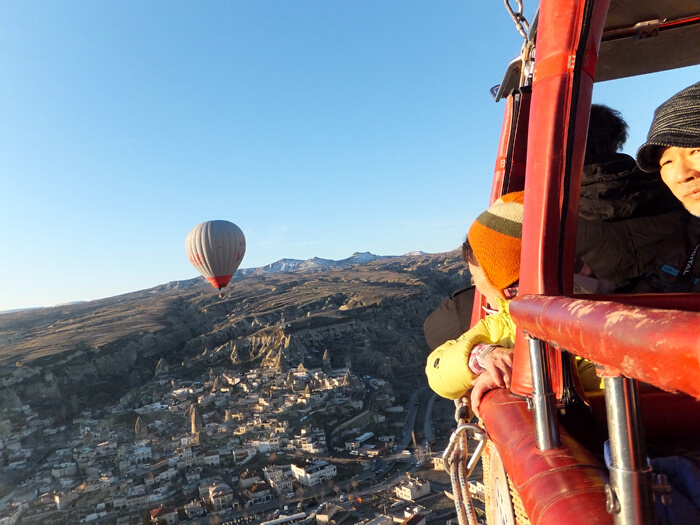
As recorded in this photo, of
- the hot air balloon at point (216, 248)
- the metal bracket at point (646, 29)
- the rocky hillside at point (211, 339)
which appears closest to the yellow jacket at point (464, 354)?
the metal bracket at point (646, 29)

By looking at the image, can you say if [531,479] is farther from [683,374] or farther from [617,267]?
[617,267]

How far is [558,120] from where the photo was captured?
1.81ft

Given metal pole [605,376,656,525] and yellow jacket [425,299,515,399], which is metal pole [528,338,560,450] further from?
yellow jacket [425,299,515,399]

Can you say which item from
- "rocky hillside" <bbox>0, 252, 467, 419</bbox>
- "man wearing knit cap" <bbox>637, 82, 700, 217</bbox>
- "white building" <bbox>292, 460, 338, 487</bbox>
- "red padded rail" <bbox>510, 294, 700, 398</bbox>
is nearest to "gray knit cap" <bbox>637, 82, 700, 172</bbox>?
"man wearing knit cap" <bbox>637, 82, 700, 217</bbox>

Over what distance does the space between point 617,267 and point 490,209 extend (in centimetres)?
21

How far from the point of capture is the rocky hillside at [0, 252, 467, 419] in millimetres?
18109

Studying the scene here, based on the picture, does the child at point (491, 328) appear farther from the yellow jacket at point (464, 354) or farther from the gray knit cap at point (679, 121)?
the gray knit cap at point (679, 121)

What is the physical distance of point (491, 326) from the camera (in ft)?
2.66

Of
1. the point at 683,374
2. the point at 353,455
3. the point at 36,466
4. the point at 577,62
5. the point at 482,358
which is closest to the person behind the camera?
the point at 683,374

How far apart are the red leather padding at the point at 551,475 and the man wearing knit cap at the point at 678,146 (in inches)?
14.9

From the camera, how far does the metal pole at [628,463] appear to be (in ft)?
0.93

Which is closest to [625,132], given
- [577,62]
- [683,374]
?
[577,62]

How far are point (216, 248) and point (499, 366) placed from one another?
42.5 feet

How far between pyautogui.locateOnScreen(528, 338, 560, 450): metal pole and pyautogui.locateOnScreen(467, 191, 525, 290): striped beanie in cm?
29
